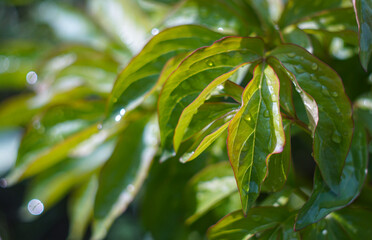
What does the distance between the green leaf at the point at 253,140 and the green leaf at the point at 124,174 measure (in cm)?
24

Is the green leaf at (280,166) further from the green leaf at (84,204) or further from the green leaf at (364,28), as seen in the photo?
the green leaf at (84,204)

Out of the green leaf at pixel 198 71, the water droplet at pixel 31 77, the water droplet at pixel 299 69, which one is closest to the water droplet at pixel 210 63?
the green leaf at pixel 198 71

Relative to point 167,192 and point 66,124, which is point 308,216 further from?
point 66,124

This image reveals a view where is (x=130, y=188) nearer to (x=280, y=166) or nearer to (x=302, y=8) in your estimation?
(x=280, y=166)

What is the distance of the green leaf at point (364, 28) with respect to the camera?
0.44m

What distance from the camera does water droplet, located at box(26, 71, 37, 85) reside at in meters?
0.88

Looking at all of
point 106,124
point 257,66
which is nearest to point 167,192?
point 106,124

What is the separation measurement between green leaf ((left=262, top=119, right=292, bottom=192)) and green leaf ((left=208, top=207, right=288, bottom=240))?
0.16 feet

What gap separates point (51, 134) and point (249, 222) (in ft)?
1.50

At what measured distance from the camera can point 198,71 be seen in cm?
47

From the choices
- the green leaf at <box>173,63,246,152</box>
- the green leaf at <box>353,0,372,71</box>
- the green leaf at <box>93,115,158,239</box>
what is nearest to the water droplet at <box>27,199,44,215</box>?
the green leaf at <box>93,115,158,239</box>

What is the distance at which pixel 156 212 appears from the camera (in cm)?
73

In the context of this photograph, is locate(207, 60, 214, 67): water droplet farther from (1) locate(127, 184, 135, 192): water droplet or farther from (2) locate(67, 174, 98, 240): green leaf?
(2) locate(67, 174, 98, 240): green leaf

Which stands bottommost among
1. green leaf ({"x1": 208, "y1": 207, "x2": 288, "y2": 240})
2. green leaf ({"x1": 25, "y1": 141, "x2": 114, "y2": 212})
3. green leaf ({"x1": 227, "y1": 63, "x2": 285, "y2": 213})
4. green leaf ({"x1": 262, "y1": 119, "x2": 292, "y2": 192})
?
green leaf ({"x1": 25, "y1": 141, "x2": 114, "y2": 212})
